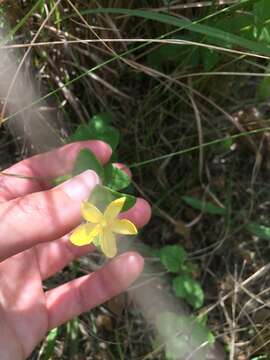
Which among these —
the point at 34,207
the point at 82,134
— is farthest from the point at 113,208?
the point at 82,134

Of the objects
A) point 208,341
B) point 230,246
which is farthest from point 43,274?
point 230,246

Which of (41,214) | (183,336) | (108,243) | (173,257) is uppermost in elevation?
(41,214)

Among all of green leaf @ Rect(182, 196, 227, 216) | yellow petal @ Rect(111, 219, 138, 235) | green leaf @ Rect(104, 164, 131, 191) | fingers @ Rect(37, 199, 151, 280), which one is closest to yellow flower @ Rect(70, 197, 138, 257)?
yellow petal @ Rect(111, 219, 138, 235)

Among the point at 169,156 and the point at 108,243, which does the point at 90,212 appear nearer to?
the point at 108,243

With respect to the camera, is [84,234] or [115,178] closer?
[84,234]

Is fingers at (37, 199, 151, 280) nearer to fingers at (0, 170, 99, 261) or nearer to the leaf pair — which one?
the leaf pair

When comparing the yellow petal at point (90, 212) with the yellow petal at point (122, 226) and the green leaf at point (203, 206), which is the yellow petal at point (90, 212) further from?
the green leaf at point (203, 206)
